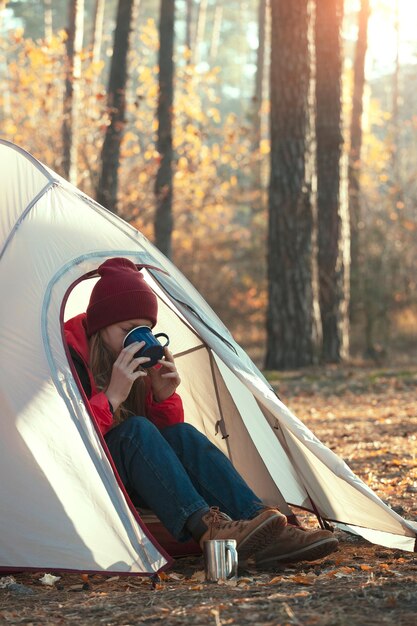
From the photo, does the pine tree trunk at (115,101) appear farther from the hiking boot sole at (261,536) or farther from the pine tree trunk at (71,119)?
Answer: the hiking boot sole at (261,536)

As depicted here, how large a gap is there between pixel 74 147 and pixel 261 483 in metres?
11.2

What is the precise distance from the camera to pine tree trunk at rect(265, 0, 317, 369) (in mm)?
11109

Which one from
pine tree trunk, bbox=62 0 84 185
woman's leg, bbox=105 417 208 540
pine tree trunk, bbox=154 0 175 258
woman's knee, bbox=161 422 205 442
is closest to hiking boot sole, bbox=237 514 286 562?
woman's leg, bbox=105 417 208 540

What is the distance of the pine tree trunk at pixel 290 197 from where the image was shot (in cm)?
1111

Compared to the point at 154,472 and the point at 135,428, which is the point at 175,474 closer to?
the point at 154,472

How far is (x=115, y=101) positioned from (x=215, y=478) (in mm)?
10557

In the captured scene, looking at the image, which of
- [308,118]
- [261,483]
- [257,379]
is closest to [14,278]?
[257,379]

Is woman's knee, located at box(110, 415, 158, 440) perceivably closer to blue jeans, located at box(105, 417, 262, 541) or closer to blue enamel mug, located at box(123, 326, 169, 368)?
blue jeans, located at box(105, 417, 262, 541)

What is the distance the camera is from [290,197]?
1139 cm

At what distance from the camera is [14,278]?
13.8ft

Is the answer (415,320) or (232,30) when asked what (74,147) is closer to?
(415,320)

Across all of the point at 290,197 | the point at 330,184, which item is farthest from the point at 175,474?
the point at 330,184

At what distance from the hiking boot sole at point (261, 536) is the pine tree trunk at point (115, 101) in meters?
9.77

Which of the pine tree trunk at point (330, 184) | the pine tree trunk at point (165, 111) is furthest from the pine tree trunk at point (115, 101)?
the pine tree trunk at point (330, 184)
